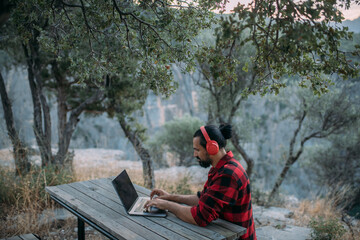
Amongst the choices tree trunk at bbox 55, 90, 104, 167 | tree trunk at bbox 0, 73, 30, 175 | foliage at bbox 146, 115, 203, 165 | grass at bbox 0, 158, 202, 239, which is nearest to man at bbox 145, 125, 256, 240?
grass at bbox 0, 158, 202, 239

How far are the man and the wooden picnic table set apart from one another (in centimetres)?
7

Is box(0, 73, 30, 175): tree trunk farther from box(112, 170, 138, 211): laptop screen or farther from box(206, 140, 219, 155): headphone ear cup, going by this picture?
box(206, 140, 219, 155): headphone ear cup

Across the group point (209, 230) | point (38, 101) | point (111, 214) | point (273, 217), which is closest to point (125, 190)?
point (111, 214)

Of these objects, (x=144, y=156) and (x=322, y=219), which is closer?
(x=322, y=219)

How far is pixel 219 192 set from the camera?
1.89m

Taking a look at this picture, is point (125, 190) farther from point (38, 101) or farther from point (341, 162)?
point (341, 162)

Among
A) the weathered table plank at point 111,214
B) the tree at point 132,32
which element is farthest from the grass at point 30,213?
the tree at point 132,32

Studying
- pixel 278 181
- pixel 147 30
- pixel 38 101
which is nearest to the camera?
pixel 147 30

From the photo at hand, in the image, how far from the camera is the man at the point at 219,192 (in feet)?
6.15

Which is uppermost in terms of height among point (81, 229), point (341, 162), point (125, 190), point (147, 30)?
point (147, 30)

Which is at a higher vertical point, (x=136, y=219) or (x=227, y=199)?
(x=227, y=199)

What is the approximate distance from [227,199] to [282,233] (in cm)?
265

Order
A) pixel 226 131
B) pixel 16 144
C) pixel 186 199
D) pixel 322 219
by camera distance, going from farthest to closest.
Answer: pixel 16 144, pixel 322 219, pixel 186 199, pixel 226 131

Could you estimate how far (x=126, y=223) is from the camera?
192 centimetres
